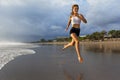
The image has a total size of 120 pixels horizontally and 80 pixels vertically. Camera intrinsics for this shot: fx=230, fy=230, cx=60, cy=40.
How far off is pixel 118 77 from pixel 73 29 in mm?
6787

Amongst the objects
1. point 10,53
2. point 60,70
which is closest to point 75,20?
point 60,70

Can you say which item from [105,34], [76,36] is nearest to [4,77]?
[76,36]

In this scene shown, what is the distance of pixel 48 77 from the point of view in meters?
12.4

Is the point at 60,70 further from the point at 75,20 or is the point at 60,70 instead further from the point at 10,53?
the point at 10,53

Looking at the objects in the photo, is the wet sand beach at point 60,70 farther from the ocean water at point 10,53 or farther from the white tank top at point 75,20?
the white tank top at point 75,20

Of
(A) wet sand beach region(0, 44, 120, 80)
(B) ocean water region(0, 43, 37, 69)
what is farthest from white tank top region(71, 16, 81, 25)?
(B) ocean water region(0, 43, 37, 69)

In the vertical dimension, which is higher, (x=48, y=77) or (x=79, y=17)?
(x=79, y=17)

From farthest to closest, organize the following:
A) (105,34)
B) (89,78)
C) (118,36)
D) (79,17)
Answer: (105,34) < (118,36) < (89,78) < (79,17)

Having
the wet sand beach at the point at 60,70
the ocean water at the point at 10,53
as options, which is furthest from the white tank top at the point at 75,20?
the ocean water at the point at 10,53

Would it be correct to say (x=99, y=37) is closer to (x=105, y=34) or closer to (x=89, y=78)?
(x=105, y=34)

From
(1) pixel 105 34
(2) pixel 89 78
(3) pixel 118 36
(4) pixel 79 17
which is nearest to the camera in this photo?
(4) pixel 79 17

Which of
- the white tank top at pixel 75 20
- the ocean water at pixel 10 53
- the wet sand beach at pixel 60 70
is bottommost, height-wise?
the wet sand beach at pixel 60 70

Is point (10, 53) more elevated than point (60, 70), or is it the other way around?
point (10, 53)

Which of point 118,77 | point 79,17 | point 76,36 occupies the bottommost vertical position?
point 118,77
